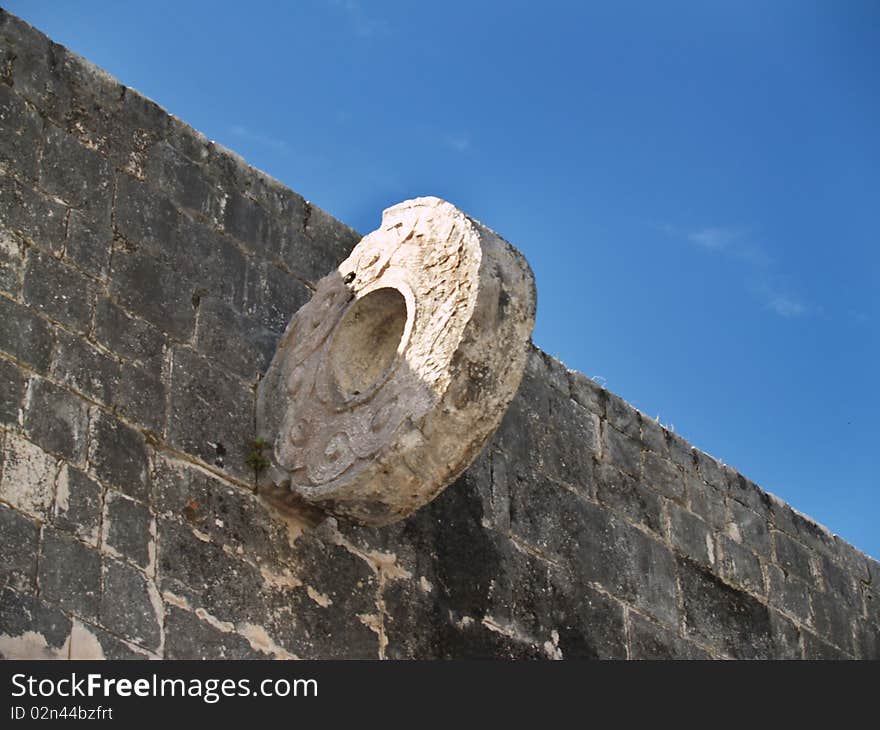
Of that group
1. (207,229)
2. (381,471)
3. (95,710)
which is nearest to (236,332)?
(207,229)

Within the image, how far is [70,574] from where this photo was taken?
6.20 metres

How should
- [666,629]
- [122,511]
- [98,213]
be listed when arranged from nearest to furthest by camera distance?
[122,511] → [98,213] → [666,629]

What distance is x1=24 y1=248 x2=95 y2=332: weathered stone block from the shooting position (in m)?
6.65

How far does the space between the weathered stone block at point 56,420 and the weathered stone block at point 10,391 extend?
3cm

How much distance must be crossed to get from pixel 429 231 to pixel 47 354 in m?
1.32

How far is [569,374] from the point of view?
8898 millimetres

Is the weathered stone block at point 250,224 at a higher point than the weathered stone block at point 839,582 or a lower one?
higher

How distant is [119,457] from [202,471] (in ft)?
1.21

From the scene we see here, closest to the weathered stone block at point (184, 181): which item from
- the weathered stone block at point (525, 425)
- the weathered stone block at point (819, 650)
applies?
the weathered stone block at point (525, 425)

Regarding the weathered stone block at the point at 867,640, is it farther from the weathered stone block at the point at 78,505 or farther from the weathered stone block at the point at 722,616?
the weathered stone block at the point at 78,505

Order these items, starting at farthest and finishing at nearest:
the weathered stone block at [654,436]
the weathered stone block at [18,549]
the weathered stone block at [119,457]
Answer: the weathered stone block at [654,436] < the weathered stone block at [119,457] < the weathered stone block at [18,549]

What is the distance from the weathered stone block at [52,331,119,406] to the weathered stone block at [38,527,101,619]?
21.8 inches

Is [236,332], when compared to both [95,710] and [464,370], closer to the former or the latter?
[464,370]

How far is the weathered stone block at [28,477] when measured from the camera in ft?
20.3
